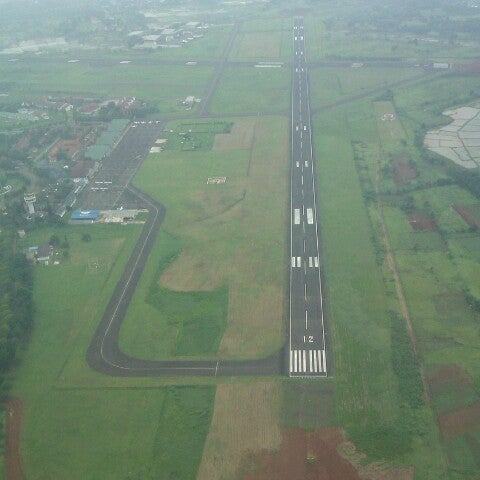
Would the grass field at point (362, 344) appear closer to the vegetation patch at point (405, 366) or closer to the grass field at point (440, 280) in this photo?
the vegetation patch at point (405, 366)

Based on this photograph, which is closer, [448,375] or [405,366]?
[448,375]

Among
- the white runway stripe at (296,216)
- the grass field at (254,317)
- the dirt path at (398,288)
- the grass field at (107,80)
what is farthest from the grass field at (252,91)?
the white runway stripe at (296,216)

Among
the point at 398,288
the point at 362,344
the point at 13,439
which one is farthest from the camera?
the point at 398,288

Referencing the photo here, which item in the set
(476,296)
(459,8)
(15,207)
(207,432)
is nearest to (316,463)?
(207,432)

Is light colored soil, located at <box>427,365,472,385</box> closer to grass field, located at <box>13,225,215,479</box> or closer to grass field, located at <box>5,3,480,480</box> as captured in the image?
grass field, located at <box>5,3,480,480</box>

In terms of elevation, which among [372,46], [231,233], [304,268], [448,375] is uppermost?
[448,375]

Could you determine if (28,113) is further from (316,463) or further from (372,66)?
(316,463)

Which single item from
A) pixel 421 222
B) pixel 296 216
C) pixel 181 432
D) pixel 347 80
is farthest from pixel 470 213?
pixel 347 80

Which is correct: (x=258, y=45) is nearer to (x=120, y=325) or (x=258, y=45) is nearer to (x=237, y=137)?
(x=237, y=137)
